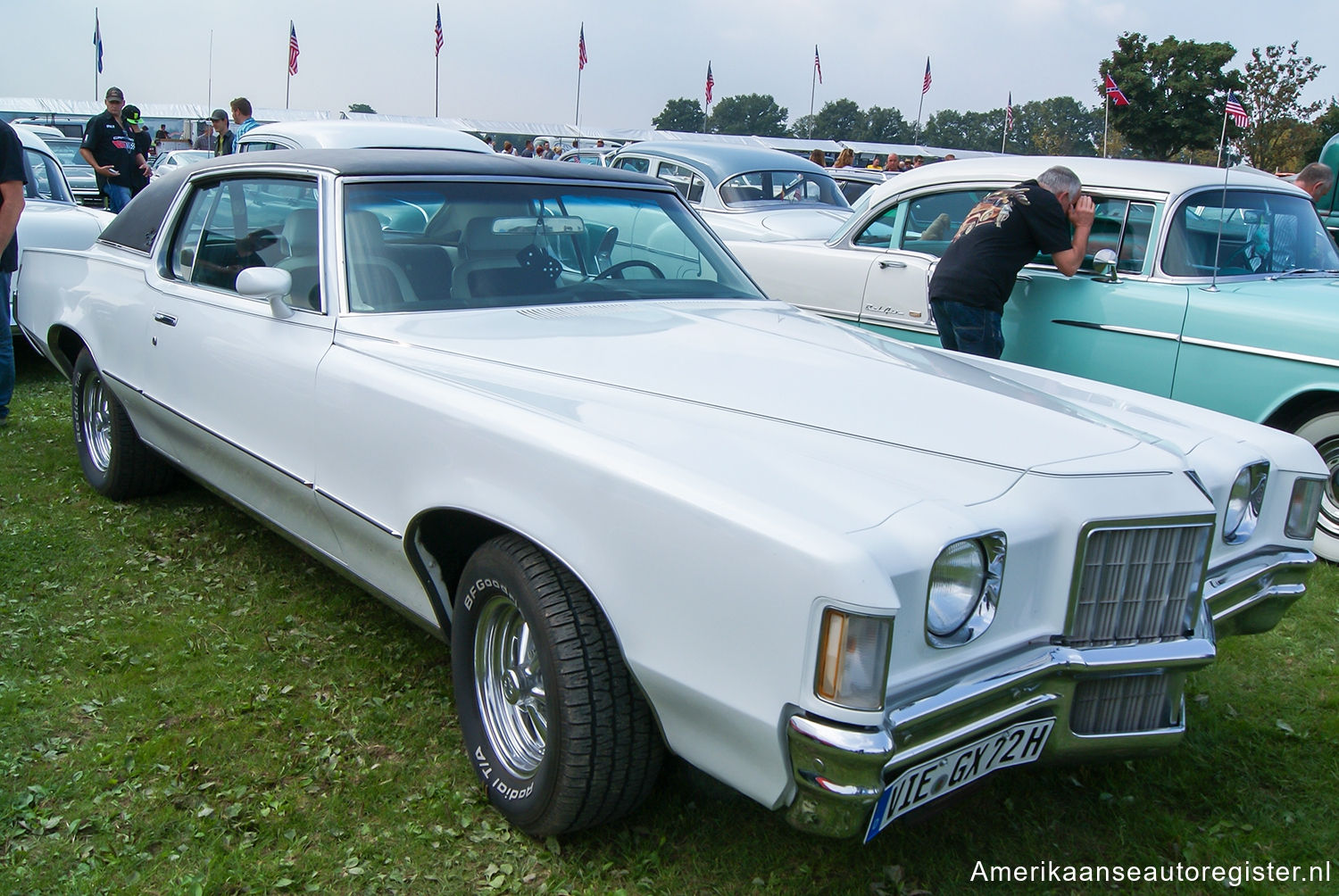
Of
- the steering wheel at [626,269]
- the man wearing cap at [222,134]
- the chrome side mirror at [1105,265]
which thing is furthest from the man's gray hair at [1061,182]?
the man wearing cap at [222,134]

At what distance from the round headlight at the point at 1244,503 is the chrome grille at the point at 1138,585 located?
20.2 inches

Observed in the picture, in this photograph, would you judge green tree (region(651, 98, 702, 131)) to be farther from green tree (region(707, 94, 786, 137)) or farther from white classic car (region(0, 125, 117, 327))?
white classic car (region(0, 125, 117, 327))

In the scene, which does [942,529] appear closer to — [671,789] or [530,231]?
[671,789]

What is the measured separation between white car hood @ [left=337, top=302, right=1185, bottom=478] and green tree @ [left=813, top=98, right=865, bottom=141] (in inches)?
3497

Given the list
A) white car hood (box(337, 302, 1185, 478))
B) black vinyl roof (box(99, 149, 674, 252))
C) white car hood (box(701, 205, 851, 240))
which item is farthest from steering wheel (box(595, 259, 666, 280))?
white car hood (box(701, 205, 851, 240))

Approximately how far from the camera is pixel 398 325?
2.91 metres

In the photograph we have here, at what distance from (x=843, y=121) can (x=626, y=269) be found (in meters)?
90.4

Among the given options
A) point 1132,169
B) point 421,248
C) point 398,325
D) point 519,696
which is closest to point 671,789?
point 519,696

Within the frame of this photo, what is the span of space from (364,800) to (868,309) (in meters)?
4.14

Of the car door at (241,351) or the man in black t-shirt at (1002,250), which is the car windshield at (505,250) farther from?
the man in black t-shirt at (1002,250)

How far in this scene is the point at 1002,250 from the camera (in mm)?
5008

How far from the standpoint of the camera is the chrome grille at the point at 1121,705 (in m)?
2.05

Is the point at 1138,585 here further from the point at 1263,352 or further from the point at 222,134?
the point at 222,134

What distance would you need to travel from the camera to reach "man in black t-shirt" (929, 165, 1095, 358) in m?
4.99
